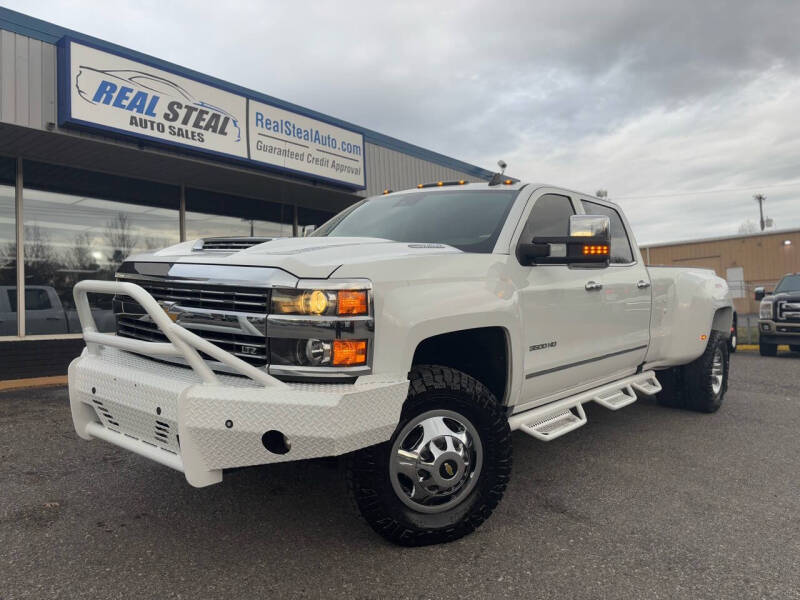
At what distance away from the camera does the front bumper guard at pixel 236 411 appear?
2314 millimetres

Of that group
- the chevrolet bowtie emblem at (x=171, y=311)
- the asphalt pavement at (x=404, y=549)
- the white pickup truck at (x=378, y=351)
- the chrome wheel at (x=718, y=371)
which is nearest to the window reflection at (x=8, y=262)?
the asphalt pavement at (x=404, y=549)

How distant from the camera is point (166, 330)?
2.38 meters

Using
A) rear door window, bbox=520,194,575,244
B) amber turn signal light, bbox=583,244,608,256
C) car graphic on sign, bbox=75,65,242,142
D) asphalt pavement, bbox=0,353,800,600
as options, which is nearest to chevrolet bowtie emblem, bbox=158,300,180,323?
asphalt pavement, bbox=0,353,800,600

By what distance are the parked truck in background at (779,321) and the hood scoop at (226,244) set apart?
10.5m

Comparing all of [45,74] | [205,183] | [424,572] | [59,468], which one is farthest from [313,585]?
[205,183]

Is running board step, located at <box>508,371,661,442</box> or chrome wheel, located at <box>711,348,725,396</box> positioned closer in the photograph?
running board step, located at <box>508,371,661,442</box>

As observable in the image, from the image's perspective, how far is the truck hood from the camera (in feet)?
8.02

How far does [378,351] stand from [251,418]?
1.88ft

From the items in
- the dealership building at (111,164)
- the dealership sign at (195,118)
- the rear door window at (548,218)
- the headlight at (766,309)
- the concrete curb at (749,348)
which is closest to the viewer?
the rear door window at (548,218)

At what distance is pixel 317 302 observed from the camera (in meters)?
2.37

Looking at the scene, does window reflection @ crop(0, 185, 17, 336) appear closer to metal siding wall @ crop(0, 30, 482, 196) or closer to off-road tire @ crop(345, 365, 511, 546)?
metal siding wall @ crop(0, 30, 482, 196)

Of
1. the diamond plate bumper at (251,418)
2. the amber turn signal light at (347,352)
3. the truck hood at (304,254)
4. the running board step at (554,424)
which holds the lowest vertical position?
the running board step at (554,424)

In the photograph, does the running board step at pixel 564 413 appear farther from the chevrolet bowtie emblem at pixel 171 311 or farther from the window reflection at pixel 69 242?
the window reflection at pixel 69 242

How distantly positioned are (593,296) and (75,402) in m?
3.14
